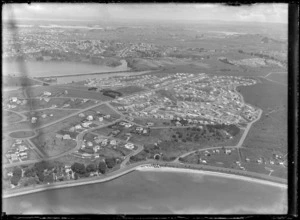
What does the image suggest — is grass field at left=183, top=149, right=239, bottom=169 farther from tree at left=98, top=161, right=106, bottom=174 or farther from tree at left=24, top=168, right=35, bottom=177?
tree at left=24, top=168, right=35, bottom=177

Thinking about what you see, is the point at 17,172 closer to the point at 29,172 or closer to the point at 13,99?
the point at 29,172

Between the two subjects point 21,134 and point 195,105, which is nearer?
point 21,134

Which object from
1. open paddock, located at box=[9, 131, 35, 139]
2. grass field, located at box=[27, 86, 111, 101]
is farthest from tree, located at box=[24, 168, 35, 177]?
grass field, located at box=[27, 86, 111, 101]

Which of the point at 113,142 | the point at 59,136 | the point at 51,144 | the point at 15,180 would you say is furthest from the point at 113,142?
the point at 15,180

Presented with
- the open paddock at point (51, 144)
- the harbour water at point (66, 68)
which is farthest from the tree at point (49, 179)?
the harbour water at point (66, 68)

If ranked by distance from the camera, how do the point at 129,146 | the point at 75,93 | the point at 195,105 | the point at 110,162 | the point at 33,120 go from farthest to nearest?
1. the point at 75,93
2. the point at 195,105
3. the point at 129,146
4. the point at 110,162
5. the point at 33,120

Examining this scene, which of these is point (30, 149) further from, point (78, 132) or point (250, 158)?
point (250, 158)

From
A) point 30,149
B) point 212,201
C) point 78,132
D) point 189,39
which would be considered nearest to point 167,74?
point 189,39
